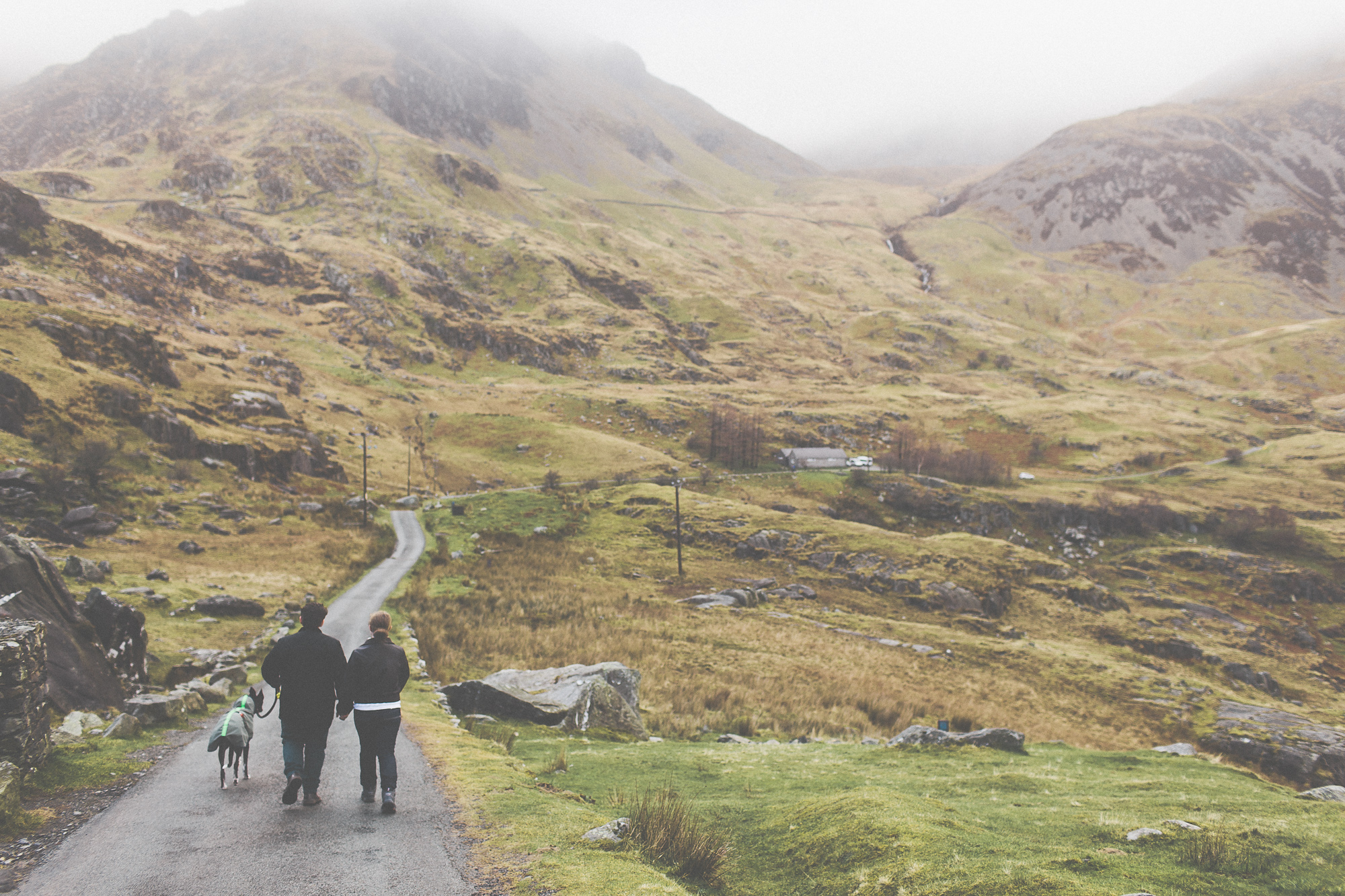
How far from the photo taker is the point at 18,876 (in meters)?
7.38

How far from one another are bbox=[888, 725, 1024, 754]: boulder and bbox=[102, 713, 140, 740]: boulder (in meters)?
18.7

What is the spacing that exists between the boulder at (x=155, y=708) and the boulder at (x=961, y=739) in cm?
1866

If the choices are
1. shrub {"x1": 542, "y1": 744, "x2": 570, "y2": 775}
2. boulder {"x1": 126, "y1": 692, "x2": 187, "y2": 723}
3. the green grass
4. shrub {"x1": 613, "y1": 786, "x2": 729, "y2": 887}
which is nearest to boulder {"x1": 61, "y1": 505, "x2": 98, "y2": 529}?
boulder {"x1": 126, "y1": 692, "x2": 187, "y2": 723}

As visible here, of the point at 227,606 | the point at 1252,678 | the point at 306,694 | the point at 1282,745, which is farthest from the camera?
the point at 1252,678

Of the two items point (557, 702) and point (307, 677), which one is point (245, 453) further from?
point (307, 677)

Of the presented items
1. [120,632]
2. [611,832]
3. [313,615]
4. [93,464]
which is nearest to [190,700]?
[120,632]

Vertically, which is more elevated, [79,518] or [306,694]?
[306,694]

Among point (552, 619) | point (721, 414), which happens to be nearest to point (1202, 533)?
point (721, 414)

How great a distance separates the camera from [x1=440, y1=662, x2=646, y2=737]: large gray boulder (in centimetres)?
1797

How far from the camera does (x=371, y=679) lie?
9969 mm

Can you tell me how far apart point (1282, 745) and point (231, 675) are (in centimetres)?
4964

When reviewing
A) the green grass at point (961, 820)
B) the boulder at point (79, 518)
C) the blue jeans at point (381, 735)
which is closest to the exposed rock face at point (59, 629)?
the blue jeans at point (381, 735)

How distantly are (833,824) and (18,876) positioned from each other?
33.5 feet

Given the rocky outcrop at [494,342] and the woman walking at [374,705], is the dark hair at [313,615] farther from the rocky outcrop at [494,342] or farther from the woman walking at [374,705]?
the rocky outcrop at [494,342]
